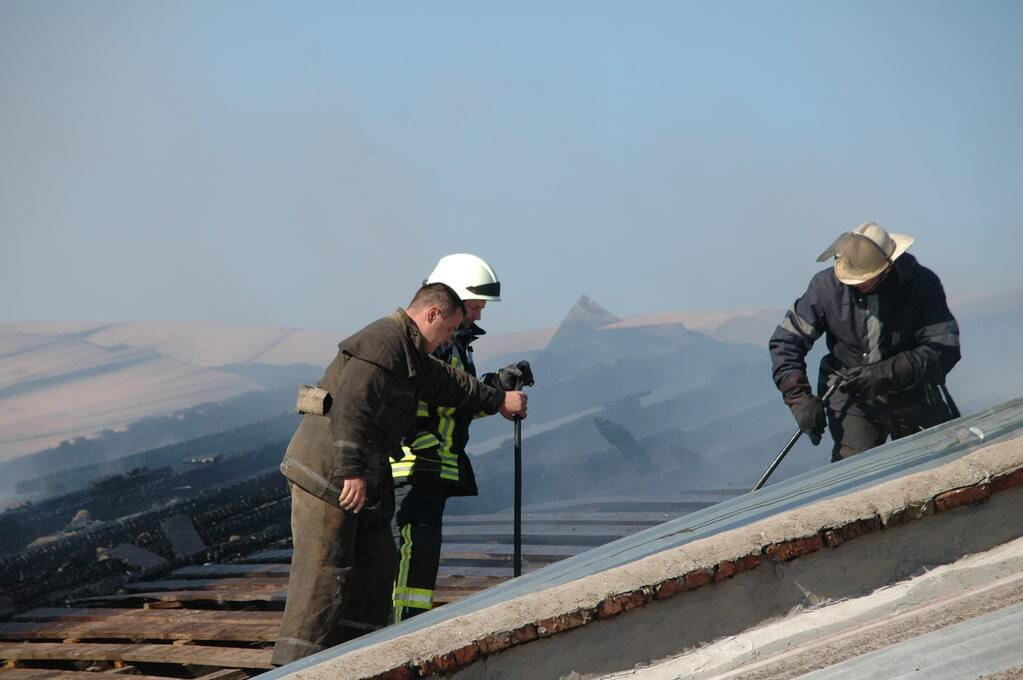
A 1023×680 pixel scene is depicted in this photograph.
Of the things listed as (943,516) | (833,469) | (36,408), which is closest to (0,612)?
(833,469)

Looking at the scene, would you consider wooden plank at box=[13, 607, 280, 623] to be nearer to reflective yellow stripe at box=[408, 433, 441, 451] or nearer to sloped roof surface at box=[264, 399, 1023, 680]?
reflective yellow stripe at box=[408, 433, 441, 451]

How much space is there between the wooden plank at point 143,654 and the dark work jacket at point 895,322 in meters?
2.55

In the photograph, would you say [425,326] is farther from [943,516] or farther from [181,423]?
[181,423]

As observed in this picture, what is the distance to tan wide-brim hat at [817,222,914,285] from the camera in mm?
4215

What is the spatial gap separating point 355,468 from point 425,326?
1.75 ft

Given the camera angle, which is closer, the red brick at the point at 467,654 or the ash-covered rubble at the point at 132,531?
the red brick at the point at 467,654

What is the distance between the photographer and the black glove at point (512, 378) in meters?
4.18

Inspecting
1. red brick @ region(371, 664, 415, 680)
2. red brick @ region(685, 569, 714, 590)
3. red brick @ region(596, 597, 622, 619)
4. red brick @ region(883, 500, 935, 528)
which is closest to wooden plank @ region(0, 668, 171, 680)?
red brick @ region(371, 664, 415, 680)

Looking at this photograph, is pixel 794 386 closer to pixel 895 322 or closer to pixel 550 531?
pixel 895 322

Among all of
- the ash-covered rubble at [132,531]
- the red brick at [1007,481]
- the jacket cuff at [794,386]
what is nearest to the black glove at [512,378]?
the jacket cuff at [794,386]

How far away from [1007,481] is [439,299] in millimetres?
1897

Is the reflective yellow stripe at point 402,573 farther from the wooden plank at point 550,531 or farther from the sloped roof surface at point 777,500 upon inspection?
the wooden plank at point 550,531

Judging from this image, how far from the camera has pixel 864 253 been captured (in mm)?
4230

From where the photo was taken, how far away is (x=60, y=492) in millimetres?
15602
